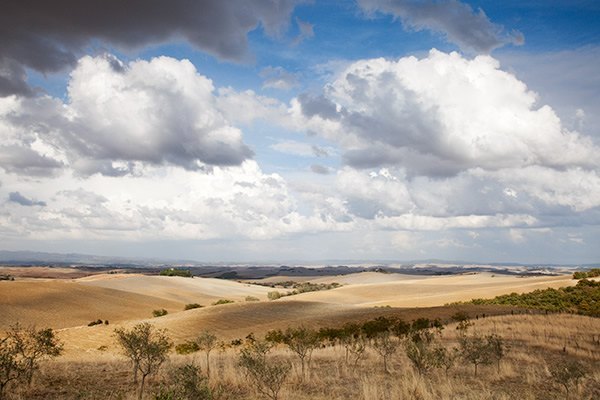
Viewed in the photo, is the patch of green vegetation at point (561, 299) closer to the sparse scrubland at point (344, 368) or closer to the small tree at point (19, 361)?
the sparse scrubland at point (344, 368)

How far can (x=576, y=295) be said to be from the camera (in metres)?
55.8

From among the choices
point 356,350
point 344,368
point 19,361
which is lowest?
point 344,368

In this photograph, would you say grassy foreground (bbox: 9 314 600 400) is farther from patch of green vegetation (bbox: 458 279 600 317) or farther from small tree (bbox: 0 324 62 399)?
patch of green vegetation (bbox: 458 279 600 317)

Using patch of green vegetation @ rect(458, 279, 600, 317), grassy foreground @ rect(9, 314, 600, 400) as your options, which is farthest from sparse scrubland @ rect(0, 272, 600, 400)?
patch of green vegetation @ rect(458, 279, 600, 317)

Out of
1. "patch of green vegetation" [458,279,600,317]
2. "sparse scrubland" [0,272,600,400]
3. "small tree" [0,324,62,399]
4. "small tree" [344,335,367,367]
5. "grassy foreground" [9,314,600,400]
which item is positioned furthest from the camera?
"patch of green vegetation" [458,279,600,317]

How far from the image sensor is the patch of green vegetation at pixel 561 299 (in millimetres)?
49506

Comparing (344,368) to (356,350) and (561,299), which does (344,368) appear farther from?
(561,299)

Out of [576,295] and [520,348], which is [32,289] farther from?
[576,295]

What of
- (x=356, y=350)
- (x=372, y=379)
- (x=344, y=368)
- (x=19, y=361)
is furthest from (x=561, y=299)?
(x=19, y=361)

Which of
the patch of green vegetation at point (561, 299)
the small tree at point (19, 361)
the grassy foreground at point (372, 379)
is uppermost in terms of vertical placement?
the small tree at point (19, 361)

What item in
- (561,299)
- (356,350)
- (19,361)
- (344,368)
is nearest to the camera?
(19,361)

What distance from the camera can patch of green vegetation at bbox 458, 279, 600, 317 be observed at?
49506mm

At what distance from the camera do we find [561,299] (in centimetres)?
5509

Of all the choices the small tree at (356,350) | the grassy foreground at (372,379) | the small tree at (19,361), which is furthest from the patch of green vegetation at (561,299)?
the small tree at (19,361)
